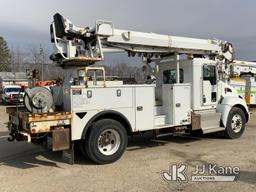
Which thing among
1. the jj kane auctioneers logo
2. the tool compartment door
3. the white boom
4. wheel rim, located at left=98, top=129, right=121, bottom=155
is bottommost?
the jj kane auctioneers logo

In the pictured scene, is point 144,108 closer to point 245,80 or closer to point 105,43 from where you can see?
point 105,43

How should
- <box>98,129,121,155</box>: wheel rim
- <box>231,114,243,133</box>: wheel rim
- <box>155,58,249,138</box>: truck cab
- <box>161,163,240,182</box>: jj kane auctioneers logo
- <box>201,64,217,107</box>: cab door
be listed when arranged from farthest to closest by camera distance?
<box>231,114,243,133</box>: wheel rim, <box>201,64,217,107</box>: cab door, <box>155,58,249,138</box>: truck cab, <box>98,129,121,155</box>: wheel rim, <box>161,163,240,182</box>: jj kane auctioneers logo

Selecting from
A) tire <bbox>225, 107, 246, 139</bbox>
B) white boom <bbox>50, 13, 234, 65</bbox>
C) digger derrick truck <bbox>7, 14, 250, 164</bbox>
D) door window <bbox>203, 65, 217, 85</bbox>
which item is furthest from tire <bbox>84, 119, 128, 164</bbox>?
tire <bbox>225, 107, 246, 139</bbox>

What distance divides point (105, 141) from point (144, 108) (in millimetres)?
1375

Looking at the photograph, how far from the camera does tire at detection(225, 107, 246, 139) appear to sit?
1126 cm

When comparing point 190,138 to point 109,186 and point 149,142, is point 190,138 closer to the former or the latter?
point 149,142

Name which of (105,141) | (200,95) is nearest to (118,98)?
(105,141)

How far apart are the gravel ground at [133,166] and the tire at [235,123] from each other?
0.27 metres

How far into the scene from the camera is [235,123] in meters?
11.4

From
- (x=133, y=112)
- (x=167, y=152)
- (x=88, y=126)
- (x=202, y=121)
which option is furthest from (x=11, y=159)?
(x=202, y=121)

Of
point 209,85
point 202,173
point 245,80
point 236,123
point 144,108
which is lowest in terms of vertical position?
point 202,173

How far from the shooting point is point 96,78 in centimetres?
859

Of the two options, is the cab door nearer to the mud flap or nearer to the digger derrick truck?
the digger derrick truck

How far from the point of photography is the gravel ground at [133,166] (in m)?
6.62
